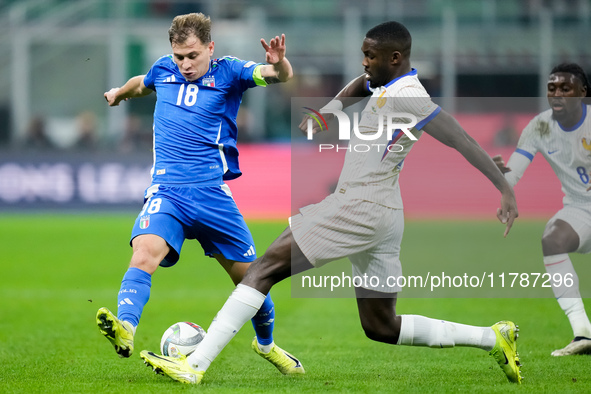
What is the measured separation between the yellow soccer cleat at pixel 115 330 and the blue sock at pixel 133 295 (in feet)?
0.51

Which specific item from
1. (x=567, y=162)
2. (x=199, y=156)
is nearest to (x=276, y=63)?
(x=199, y=156)

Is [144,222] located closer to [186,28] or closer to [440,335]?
[186,28]

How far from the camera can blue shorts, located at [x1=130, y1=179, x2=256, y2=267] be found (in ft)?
18.8

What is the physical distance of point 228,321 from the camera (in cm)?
532

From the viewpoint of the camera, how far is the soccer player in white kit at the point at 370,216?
5.15 metres

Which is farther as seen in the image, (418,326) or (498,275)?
(498,275)

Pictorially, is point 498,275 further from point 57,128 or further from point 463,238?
point 57,128

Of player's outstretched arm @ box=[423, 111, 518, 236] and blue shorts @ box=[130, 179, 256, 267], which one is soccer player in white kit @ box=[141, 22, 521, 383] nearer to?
player's outstretched arm @ box=[423, 111, 518, 236]

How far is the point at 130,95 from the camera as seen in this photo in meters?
6.48

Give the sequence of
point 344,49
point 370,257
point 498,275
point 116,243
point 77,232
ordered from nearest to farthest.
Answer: point 370,257
point 498,275
point 116,243
point 77,232
point 344,49

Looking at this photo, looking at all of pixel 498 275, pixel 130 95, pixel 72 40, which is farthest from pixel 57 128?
pixel 130 95

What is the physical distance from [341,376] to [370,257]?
104 cm

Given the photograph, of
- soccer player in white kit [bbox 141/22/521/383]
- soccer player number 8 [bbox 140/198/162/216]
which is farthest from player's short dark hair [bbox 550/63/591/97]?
soccer player number 8 [bbox 140/198/162/216]

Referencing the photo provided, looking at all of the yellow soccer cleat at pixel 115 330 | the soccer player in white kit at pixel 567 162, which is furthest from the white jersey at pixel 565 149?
the yellow soccer cleat at pixel 115 330
